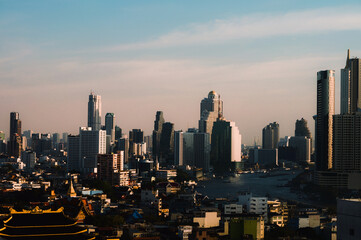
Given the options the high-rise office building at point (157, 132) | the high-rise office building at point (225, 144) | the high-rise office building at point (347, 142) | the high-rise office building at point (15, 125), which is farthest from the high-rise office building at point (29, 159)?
the high-rise office building at point (347, 142)

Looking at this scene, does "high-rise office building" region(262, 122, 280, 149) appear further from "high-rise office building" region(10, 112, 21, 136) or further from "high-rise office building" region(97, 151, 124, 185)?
"high-rise office building" region(97, 151, 124, 185)

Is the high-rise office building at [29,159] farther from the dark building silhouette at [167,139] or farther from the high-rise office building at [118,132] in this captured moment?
the high-rise office building at [118,132]

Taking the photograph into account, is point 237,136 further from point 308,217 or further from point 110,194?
point 308,217

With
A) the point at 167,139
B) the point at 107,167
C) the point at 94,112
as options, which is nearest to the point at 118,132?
the point at 94,112

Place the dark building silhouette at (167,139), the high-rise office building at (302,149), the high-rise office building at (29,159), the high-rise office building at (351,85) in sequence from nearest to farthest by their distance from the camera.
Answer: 1. the high-rise office building at (351,85)
2. the high-rise office building at (29,159)
3. the dark building silhouette at (167,139)
4. the high-rise office building at (302,149)

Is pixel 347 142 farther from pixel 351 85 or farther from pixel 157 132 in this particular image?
pixel 157 132

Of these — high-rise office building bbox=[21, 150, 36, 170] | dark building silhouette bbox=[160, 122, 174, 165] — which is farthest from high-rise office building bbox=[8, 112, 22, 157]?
dark building silhouette bbox=[160, 122, 174, 165]

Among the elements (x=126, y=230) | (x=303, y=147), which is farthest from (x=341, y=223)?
(x=303, y=147)

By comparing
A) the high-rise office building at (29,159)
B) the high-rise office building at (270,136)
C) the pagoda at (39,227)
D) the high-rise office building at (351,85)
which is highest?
the high-rise office building at (351,85)
